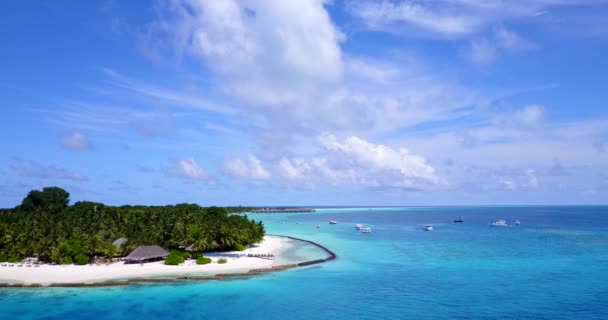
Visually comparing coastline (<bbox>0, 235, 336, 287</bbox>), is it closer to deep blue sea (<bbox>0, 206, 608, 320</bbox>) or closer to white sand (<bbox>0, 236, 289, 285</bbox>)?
white sand (<bbox>0, 236, 289, 285</bbox>)

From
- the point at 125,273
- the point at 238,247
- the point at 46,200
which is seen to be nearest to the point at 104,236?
the point at 125,273

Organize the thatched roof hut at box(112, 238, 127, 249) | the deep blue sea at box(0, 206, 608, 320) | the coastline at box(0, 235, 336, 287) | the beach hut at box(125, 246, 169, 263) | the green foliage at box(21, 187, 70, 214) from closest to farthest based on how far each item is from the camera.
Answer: the deep blue sea at box(0, 206, 608, 320), the coastline at box(0, 235, 336, 287), the beach hut at box(125, 246, 169, 263), the thatched roof hut at box(112, 238, 127, 249), the green foliage at box(21, 187, 70, 214)

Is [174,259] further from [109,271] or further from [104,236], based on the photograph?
[104,236]

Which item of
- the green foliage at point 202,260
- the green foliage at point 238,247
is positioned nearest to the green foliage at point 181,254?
the green foliage at point 202,260

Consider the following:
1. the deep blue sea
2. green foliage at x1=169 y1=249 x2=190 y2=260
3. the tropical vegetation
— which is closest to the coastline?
green foliage at x1=169 y1=249 x2=190 y2=260

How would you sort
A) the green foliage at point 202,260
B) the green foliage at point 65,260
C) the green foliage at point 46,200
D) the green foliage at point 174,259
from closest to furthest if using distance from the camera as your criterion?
the green foliage at point 65,260 → the green foliage at point 174,259 → the green foliage at point 202,260 → the green foliage at point 46,200

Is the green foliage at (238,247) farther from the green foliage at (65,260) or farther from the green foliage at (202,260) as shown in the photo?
the green foliage at (65,260)

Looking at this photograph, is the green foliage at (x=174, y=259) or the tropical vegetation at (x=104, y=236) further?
the tropical vegetation at (x=104, y=236)
